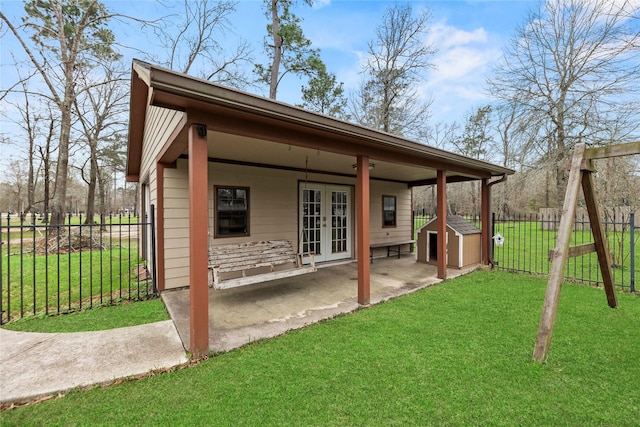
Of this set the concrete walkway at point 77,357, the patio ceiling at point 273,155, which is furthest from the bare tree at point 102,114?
the concrete walkway at point 77,357

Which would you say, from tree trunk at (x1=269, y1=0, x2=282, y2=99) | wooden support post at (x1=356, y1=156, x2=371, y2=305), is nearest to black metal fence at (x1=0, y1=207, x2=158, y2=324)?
wooden support post at (x1=356, y1=156, x2=371, y2=305)

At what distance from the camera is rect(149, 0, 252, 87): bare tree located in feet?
41.9

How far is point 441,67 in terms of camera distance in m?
13.5

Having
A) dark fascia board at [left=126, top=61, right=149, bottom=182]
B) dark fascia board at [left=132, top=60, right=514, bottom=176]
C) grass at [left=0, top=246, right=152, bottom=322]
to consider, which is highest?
dark fascia board at [left=126, top=61, right=149, bottom=182]

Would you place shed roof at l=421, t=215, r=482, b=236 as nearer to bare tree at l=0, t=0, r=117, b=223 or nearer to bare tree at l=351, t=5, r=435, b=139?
bare tree at l=351, t=5, r=435, b=139

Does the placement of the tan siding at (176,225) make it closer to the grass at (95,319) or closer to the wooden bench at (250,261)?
the wooden bench at (250,261)

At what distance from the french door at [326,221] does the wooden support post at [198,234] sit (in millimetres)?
3861

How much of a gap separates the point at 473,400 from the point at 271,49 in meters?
14.5

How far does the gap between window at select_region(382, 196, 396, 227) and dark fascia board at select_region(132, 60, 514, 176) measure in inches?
163

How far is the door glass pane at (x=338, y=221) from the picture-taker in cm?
724

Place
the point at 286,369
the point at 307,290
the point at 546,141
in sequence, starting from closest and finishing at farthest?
the point at 286,369, the point at 307,290, the point at 546,141

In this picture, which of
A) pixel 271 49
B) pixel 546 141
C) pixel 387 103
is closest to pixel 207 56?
pixel 271 49

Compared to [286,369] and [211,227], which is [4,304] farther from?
[286,369]

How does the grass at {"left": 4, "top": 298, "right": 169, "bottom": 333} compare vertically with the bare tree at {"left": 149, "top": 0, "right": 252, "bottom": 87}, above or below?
below
